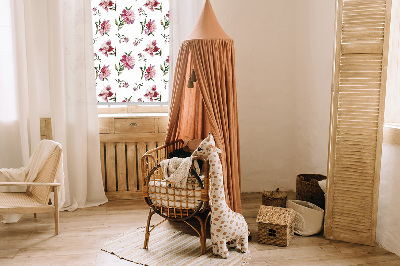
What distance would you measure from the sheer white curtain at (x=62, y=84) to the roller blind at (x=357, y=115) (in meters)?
2.27

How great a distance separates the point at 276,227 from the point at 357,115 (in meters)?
1.03

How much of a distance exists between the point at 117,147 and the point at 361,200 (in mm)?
2363

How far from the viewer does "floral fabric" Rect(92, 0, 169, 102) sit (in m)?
3.88

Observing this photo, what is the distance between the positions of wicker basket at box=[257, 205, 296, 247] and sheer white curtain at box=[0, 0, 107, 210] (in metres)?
1.79

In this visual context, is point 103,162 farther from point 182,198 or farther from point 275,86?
point 275,86

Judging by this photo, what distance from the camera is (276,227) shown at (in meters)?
2.75

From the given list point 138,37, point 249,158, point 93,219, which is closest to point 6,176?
point 93,219

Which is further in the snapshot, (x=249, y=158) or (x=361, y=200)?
(x=249, y=158)

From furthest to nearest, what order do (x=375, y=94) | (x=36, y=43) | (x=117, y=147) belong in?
(x=117, y=147) → (x=36, y=43) → (x=375, y=94)

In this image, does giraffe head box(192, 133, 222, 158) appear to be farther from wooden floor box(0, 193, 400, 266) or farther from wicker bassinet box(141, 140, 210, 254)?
wooden floor box(0, 193, 400, 266)

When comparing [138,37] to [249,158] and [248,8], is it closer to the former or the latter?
[248,8]

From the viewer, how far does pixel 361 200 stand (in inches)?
106

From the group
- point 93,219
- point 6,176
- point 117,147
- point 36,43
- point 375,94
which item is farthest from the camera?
point 117,147

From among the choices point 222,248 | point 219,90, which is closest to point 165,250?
point 222,248
